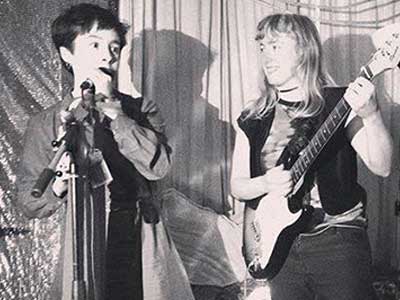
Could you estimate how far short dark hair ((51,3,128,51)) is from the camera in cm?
194

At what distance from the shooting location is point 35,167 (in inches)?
75.4

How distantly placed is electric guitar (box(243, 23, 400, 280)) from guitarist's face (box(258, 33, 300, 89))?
16 cm

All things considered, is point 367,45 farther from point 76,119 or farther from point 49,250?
point 49,250

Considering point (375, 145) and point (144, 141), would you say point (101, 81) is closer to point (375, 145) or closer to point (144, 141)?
point (144, 141)

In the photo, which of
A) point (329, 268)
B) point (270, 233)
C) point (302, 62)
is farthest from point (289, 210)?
point (302, 62)

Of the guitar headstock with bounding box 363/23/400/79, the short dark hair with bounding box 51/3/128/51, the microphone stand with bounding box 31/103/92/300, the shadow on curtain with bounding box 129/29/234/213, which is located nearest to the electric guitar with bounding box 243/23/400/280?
the guitar headstock with bounding box 363/23/400/79

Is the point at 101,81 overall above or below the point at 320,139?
above

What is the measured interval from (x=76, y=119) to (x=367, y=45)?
0.82 metres

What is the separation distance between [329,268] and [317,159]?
0.29 meters

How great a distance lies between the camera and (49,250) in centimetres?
195

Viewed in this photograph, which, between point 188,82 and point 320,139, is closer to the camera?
point 320,139

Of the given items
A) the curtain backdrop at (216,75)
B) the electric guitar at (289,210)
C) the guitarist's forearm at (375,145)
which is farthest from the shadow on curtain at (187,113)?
the guitarist's forearm at (375,145)

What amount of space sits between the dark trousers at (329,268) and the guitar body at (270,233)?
1.0 inches

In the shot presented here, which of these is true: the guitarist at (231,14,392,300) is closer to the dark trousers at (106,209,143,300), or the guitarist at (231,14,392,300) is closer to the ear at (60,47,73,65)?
the dark trousers at (106,209,143,300)
